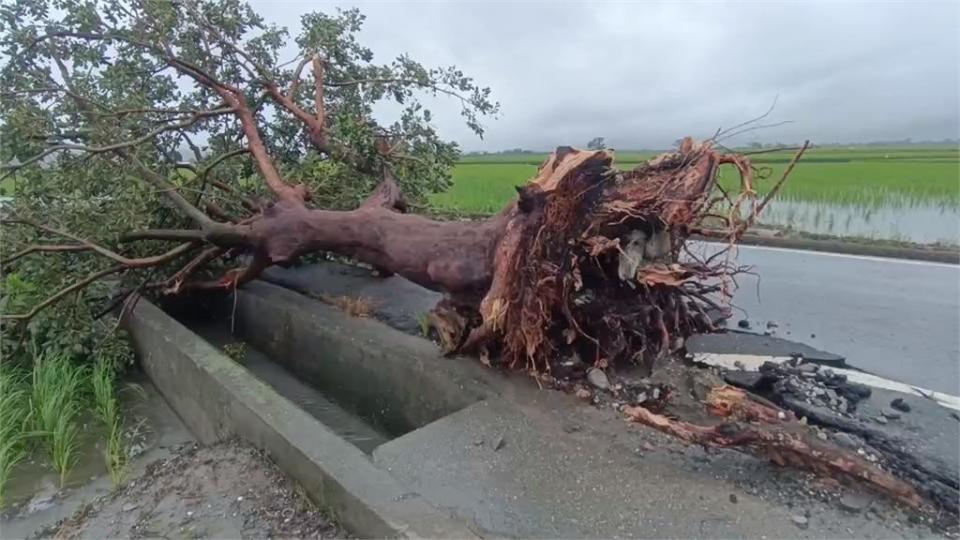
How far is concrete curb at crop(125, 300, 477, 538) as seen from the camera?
218 centimetres

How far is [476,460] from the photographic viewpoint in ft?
8.41

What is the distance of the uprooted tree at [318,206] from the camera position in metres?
2.95

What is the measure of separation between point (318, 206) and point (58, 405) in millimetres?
2299

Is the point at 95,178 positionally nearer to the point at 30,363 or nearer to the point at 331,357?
the point at 30,363

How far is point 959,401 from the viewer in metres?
3.38

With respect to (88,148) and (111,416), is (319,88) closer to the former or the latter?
(88,148)

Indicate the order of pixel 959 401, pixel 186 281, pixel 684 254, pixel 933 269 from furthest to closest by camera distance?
pixel 933 269 < pixel 186 281 < pixel 959 401 < pixel 684 254

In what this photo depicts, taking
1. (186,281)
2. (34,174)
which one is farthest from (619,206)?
(34,174)

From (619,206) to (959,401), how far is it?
7.26 ft

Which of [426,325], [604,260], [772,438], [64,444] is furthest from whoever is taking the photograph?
[426,325]

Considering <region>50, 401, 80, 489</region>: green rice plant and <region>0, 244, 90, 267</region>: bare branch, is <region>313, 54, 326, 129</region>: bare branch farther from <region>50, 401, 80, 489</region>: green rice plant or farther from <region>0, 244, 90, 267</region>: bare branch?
<region>50, 401, 80, 489</region>: green rice plant

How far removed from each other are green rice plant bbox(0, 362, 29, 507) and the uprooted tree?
40 centimetres

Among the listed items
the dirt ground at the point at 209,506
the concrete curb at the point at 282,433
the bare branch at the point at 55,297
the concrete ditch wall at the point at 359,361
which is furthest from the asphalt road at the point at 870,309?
the bare branch at the point at 55,297

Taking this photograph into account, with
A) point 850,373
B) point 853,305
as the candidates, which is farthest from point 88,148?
point 853,305
